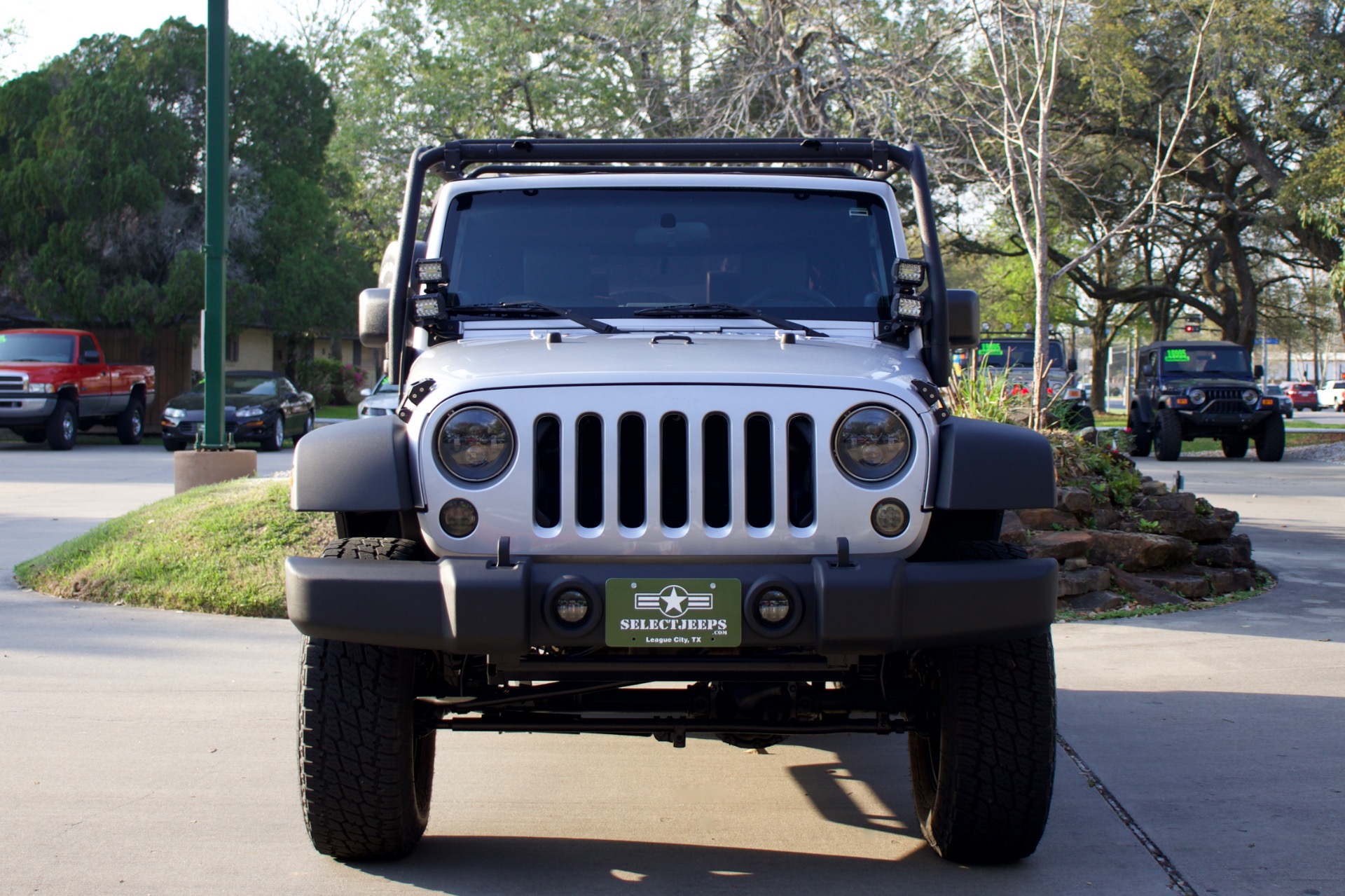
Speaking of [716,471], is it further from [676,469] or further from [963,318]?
[963,318]

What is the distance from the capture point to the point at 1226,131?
27.4 metres

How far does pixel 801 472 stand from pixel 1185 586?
220 inches

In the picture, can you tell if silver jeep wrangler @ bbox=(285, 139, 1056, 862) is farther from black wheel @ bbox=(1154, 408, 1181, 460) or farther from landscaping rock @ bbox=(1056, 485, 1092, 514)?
black wheel @ bbox=(1154, 408, 1181, 460)

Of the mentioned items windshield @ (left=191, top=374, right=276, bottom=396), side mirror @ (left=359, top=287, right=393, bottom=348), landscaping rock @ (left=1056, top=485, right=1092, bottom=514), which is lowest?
landscaping rock @ (left=1056, top=485, right=1092, bottom=514)

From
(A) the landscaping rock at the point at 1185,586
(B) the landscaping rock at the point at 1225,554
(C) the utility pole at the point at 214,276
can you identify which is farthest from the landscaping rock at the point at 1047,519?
(C) the utility pole at the point at 214,276

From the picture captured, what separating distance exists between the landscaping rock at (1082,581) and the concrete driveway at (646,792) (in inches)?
30.0

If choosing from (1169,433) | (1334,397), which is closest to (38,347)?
(1169,433)

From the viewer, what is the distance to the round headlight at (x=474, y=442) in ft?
11.2

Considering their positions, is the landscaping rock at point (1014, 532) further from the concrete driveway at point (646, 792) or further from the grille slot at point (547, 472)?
the grille slot at point (547, 472)

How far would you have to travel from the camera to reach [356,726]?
3.48 meters

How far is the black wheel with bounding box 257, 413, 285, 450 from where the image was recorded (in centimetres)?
2305

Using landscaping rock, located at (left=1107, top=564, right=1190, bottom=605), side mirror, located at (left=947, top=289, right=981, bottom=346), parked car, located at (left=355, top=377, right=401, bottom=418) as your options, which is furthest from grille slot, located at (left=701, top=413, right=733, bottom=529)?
parked car, located at (left=355, top=377, right=401, bottom=418)

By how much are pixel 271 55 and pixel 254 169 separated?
8.62 ft

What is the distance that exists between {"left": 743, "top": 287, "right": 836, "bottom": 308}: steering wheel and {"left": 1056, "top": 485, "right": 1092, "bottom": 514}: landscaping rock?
4.39 m
